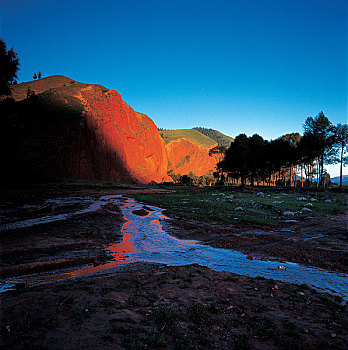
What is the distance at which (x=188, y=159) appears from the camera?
164 m

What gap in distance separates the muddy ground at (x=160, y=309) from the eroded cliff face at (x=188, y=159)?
15054 centimetres

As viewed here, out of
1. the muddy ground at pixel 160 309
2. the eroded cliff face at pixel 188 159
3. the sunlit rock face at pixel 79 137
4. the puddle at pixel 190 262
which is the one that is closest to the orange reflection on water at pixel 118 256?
the puddle at pixel 190 262

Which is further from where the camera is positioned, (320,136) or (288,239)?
(320,136)

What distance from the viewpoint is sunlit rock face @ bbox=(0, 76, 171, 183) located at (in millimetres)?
56750

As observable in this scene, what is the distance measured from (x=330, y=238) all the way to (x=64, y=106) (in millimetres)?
74347

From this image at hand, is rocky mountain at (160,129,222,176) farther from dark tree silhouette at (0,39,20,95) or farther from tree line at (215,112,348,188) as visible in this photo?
dark tree silhouette at (0,39,20,95)

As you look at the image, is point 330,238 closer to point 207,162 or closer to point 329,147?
point 329,147

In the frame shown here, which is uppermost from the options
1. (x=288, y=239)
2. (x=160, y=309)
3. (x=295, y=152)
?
(x=295, y=152)

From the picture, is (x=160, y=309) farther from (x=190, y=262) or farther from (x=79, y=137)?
(x=79, y=137)

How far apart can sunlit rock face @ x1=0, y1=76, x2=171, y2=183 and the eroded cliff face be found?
72.1m

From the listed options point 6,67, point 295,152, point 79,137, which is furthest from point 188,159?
point 6,67

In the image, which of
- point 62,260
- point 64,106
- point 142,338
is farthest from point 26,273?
point 64,106

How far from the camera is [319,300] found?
4.65 m

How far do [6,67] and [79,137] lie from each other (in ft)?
158
